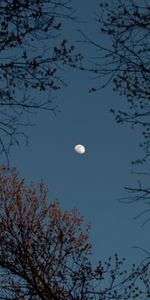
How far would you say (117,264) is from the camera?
10328 millimetres

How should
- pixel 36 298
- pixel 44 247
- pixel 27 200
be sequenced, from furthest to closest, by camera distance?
pixel 27 200
pixel 44 247
pixel 36 298

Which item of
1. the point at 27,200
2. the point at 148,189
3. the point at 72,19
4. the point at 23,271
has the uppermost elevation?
the point at 27,200

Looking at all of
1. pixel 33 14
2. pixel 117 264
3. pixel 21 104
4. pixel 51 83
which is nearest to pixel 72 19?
pixel 33 14

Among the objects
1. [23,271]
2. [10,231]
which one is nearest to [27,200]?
[10,231]

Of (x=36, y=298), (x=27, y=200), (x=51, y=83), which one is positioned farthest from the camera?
(x=27, y=200)

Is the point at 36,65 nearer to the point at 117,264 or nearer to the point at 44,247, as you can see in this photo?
the point at 44,247

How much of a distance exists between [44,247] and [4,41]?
230 inches

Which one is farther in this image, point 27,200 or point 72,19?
point 27,200

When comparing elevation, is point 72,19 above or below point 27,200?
below

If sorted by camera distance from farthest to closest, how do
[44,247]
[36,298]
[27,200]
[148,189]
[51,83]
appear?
1. [27,200]
2. [44,247]
3. [36,298]
4. [51,83]
5. [148,189]

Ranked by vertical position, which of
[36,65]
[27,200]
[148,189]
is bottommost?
[148,189]

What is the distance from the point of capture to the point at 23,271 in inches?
355

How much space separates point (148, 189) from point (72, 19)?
197 centimetres

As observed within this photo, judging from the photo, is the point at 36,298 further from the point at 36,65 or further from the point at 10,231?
the point at 36,65
